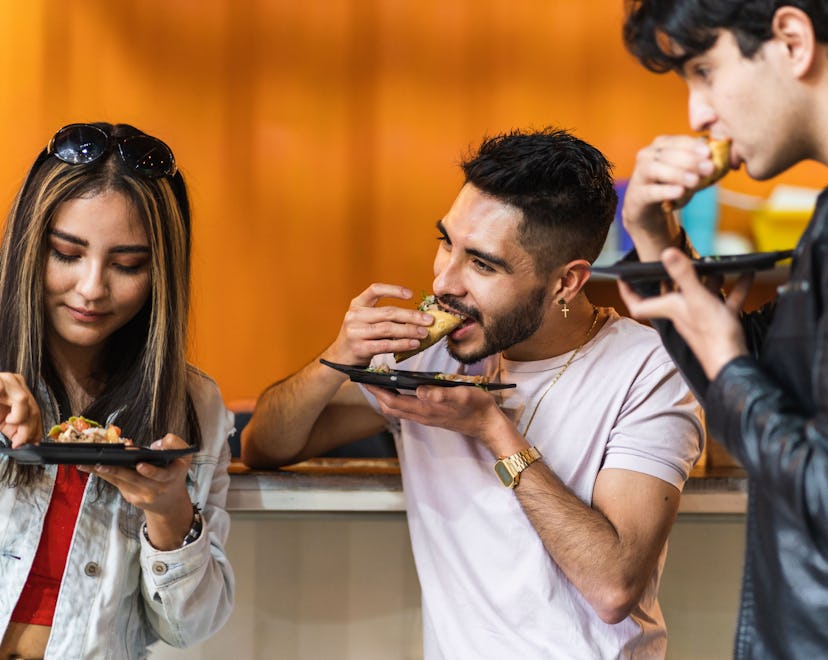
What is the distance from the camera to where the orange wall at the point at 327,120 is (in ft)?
17.5

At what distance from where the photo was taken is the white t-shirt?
2355mm

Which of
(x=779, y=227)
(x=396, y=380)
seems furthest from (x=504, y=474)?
(x=779, y=227)

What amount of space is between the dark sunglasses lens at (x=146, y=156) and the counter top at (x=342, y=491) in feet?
2.70

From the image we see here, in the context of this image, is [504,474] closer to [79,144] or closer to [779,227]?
[79,144]

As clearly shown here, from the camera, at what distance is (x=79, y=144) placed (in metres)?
2.36

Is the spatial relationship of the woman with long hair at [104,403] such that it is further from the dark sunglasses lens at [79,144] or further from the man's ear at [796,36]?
the man's ear at [796,36]

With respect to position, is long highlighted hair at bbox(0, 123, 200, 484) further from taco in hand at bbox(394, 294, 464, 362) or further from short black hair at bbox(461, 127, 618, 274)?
short black hair at bbox(461, 127, 618, 274)

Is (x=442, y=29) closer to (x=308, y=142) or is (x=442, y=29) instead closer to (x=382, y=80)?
(x=382, y=80)

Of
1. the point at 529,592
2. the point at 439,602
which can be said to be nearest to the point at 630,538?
the point at 529,592

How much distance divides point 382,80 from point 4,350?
136 inches

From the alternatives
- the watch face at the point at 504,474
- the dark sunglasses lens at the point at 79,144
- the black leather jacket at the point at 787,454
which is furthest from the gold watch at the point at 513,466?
the dark sunglasses lens at the point at 79,144

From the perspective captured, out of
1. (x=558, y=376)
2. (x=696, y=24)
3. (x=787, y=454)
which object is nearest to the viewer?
(x=787, y=454)

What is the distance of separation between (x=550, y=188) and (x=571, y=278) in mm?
240

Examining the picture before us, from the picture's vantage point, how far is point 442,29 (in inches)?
212
